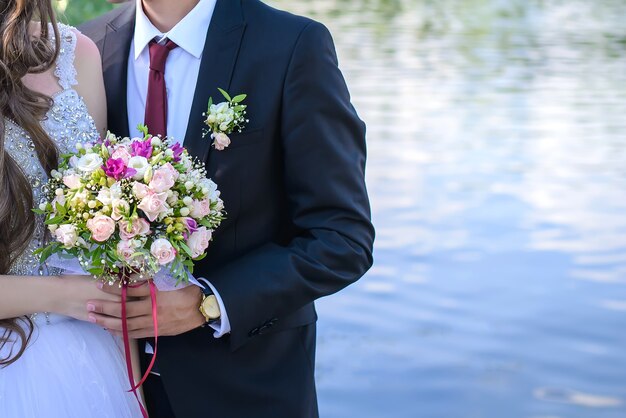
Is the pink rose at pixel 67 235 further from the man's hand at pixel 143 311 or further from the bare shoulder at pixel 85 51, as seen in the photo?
the bare shoulder at pixel 85 51

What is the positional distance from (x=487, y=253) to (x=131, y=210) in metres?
5.75

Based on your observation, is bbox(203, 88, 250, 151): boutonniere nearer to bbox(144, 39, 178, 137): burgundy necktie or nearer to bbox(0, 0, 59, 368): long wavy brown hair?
bbox(144, 39, 178, 137): burgundy necktie

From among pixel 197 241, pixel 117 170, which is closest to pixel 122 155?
pixel 117 170

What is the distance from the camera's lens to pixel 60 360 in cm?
288

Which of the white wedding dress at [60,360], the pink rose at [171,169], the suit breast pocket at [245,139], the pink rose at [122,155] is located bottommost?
the white wedding dress at [60,360]

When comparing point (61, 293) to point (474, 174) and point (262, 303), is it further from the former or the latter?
point (474, 174)

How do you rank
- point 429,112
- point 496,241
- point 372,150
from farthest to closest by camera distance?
point 429,112, point 372,150, point 496,241

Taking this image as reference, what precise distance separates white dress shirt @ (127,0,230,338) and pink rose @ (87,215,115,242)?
597mm

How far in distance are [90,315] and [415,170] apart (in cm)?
763

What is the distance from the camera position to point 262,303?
293 cm

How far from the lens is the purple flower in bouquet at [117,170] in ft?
8.57

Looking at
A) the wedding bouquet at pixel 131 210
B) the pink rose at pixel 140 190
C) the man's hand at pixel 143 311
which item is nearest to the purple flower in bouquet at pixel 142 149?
the wedding bouquet at pixel 131 210

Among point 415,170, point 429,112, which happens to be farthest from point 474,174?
point 429,112

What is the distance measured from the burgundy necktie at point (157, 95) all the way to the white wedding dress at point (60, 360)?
16cm
